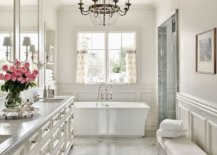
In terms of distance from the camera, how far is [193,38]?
3656mm

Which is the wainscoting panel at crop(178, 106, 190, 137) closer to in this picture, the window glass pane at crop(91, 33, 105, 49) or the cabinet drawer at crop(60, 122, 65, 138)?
the cabinet drawer at crop(60, 122, 65, 138)

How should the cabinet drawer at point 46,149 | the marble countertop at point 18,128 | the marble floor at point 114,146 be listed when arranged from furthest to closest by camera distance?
the marble floor at point 114,146 < the cabinet drawer at point 46,149 < the marble countertop at point 18,128

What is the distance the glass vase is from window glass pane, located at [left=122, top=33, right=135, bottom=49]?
406cm

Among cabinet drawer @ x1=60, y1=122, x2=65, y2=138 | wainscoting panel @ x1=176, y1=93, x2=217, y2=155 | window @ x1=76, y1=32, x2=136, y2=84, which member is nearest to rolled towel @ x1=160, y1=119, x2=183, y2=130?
wainscoting panel @ x1=176, y1=93, x2=217, y2=155

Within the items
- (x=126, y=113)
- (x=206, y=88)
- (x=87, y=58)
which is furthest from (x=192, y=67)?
(x=87, y=58)

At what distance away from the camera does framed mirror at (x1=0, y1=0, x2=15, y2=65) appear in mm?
3182

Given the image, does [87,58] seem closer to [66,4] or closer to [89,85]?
[89,85]

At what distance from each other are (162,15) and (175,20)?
1.12 metres

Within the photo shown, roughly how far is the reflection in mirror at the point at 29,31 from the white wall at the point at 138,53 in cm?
190

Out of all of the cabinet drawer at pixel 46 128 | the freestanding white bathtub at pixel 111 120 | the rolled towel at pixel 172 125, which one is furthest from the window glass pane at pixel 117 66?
the cabinet drawer at pixel 46 128

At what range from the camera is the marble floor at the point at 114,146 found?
15.4ft

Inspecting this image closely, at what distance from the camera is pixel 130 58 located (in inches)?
257

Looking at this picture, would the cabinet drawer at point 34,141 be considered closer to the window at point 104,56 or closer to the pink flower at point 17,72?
the pink flower at point 17,72

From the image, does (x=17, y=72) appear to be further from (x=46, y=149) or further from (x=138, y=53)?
(x=138, y=53)
